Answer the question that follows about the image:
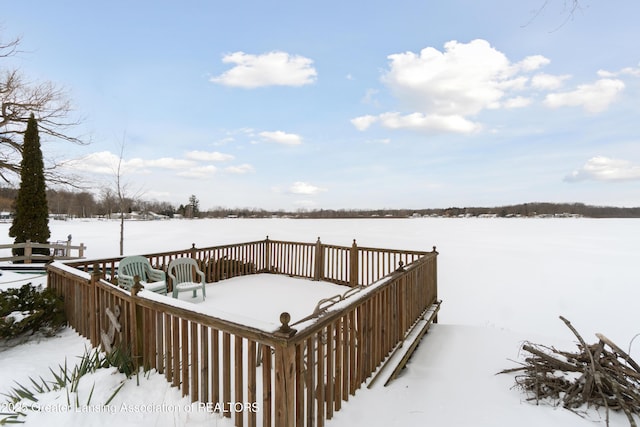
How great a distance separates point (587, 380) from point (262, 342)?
2.72 meters

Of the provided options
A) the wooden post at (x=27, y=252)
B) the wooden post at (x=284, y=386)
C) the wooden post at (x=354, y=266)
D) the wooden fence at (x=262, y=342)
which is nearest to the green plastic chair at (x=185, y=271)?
the wooden fence at (x=262, y=342)

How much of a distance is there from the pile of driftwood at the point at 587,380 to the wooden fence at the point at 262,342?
1.28 metres

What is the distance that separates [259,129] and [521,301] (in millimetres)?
11625

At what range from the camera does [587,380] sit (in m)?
2.37

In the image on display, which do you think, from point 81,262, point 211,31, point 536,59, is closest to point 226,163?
point 211,31

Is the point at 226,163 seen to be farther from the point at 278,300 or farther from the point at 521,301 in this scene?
the point at 521,301

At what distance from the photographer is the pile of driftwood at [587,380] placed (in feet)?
7.54

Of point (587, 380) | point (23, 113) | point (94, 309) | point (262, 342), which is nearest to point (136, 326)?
point (94, 309)

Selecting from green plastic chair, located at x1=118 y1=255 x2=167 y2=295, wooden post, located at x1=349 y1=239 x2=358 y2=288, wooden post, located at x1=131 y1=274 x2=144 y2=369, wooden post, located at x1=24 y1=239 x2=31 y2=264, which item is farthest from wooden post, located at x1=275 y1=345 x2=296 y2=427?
wooden post, located at x1=24 y1=239 x2=31 y2=264

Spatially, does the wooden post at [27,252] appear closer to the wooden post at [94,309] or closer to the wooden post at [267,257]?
the wooden post at [267,257]

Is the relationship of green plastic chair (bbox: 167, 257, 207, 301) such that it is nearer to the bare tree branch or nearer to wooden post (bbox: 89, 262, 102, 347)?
wooden post (bbox: 89, 262, 102, 347)

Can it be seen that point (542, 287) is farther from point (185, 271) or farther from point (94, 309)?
point (94, 309)

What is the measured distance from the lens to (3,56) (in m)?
11.3

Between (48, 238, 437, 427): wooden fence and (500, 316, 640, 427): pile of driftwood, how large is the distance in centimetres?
128
